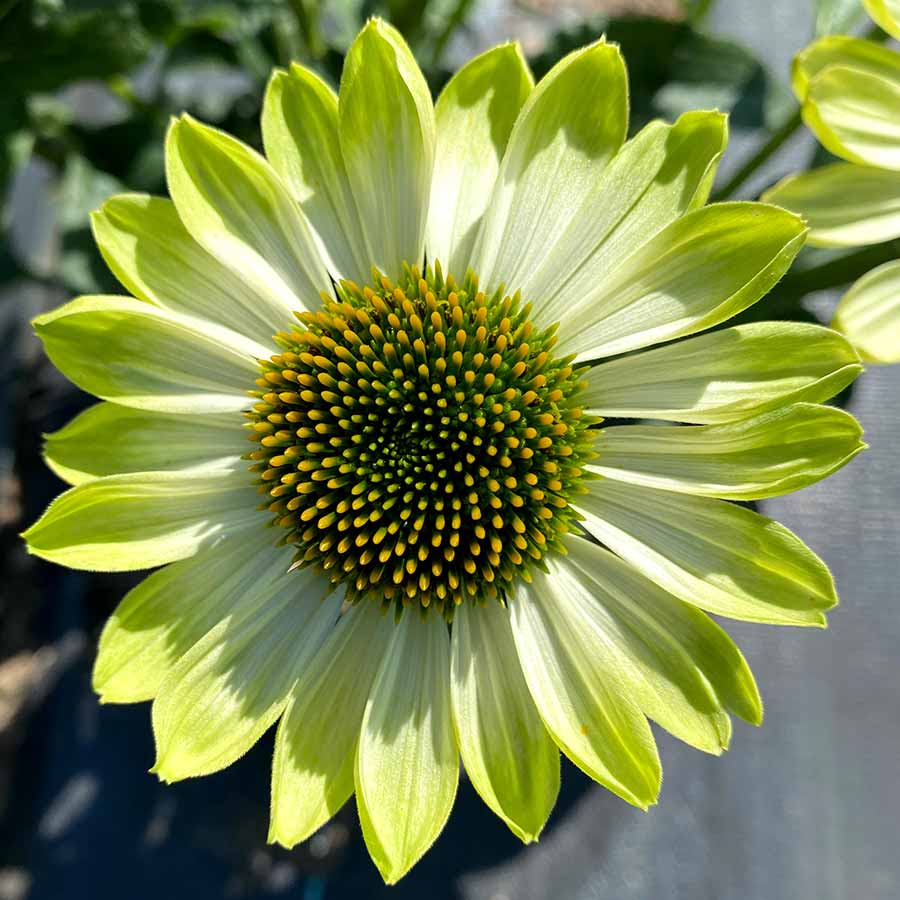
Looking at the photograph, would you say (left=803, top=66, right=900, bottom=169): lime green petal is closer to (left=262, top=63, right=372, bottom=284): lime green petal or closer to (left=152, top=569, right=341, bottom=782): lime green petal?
(left=262, top=63, right=372, bottom=284): lime green petal

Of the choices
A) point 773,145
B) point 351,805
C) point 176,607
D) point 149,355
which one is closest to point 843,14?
point 773,145

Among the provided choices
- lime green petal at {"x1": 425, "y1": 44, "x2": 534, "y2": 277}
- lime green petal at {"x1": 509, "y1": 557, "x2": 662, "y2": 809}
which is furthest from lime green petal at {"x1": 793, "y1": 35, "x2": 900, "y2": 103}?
lime green petal at {"x1": 509, "y1": 557, "x2": 662, "y2": 809}

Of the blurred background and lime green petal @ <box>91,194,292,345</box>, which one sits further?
the blurred background

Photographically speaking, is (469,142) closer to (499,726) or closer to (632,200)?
(632,200)

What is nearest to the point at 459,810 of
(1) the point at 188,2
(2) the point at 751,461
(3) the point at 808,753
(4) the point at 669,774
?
(4) the point at 669,774

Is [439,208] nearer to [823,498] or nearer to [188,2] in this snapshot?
[188,2]

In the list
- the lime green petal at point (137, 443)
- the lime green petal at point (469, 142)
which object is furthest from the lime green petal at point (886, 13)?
the lime green petal at point (137, 443)
